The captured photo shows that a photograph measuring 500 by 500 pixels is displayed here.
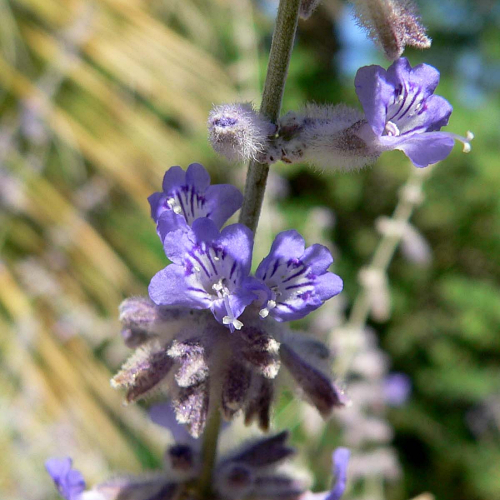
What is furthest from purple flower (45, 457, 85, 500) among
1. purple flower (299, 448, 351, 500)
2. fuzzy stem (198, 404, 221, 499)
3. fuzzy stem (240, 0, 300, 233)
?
fuzzy stem (240, 0, 300, 233)

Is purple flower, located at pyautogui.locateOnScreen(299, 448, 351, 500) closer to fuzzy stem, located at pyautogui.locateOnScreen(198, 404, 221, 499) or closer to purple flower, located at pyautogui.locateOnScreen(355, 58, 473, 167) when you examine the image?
fuzzy stem, located at pyautogui.locateOnScreen(198, 404, 221, 499)

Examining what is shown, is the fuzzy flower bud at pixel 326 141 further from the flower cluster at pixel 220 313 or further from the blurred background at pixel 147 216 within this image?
the blurred background at pixel 147 216

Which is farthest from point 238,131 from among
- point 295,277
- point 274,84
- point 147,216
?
point 147,216

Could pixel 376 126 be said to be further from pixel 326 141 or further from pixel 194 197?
pixel 194 197

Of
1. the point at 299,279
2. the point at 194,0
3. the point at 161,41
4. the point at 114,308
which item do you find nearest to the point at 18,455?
the point at 114,308

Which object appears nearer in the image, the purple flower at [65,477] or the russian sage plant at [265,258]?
the russian sage plant at [265,258]

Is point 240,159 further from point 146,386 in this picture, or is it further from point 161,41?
point 161,41

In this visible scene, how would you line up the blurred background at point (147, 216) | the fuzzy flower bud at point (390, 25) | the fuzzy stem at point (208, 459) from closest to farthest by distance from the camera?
the fuzzy flower bud at point (390, 25) < the fuzzy stem at point (208, 459) < the blurred background at point (147, 216)

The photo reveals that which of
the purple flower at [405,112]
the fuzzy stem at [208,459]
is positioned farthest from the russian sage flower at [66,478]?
the purple flower at [405,112]
